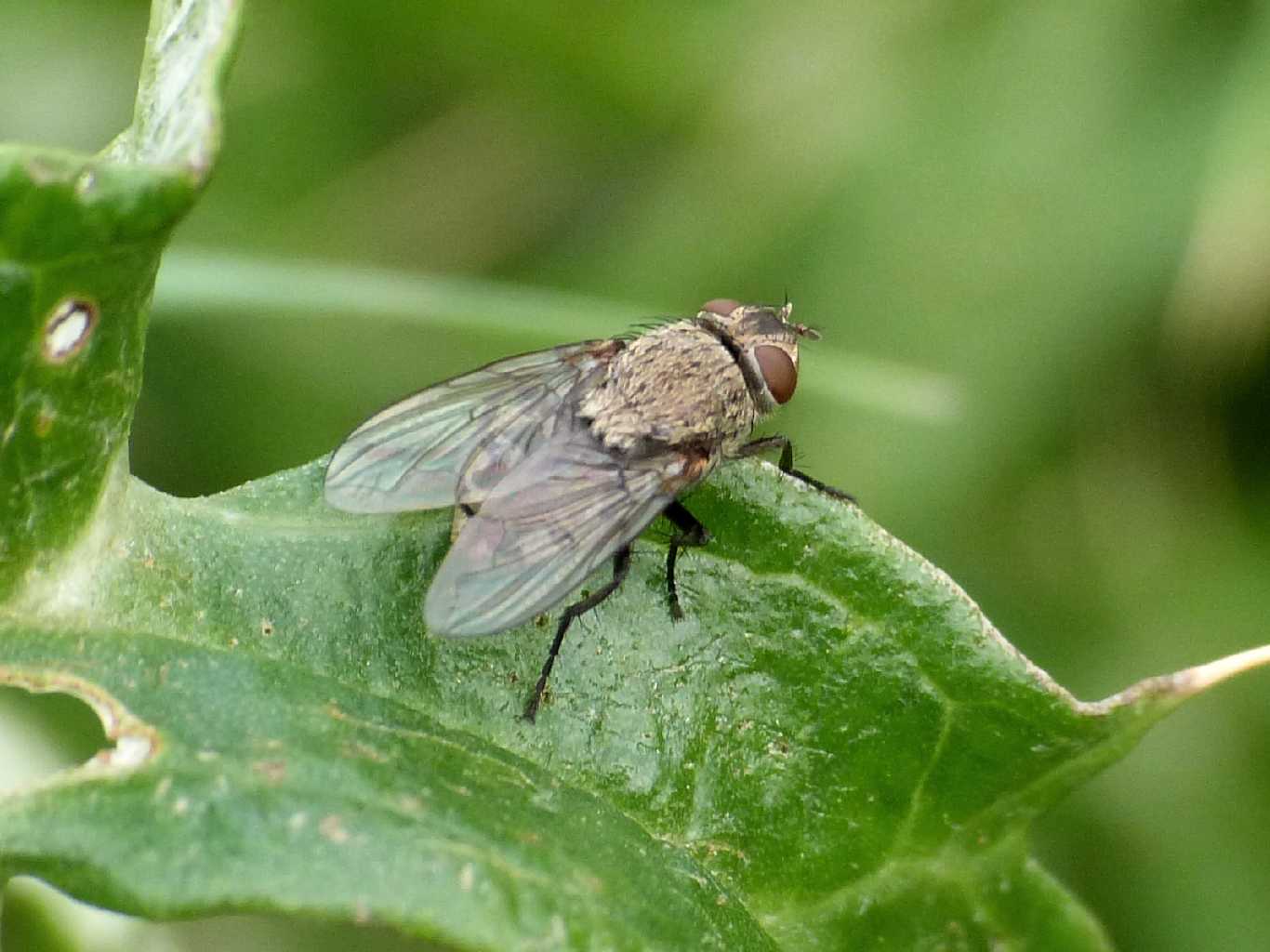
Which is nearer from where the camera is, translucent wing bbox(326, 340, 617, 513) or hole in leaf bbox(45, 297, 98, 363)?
hole in leaf bbox(45, 297, 98, 363)


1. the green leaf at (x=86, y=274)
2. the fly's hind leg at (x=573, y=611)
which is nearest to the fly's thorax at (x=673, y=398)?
the fly's hind leg at (x=573, y=611)

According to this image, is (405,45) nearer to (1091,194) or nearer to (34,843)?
(1091,194)

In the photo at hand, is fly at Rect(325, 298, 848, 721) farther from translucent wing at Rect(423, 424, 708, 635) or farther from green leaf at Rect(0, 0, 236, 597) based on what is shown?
green leaf at Rect(0, 0, 236, 597)

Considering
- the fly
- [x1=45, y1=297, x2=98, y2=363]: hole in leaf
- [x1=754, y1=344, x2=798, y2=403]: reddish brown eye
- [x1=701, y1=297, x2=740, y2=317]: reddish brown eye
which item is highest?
[x1=701, y1=297, x2=740, y2=317]: reddish brown eye

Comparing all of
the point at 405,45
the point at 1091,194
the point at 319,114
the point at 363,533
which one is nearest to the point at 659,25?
the point at 405,45

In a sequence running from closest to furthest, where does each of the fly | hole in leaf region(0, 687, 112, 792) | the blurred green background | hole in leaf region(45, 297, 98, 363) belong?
hole in leaf region(45, 297, 98, 363) → the fly → hole in leaf region(0, 687, 112, 792) → the blurred green background

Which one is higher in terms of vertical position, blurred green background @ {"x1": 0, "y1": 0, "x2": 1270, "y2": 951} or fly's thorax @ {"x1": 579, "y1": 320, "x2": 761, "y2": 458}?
blurred green background @ {"x1": 0, "y1": 0, "x2": 1270, "y2": 951}

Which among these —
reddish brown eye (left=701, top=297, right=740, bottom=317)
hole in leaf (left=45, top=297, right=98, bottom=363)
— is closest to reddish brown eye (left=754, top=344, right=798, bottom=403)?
reddish brown eye (left=701, top=297, right=740, bottom=317)
